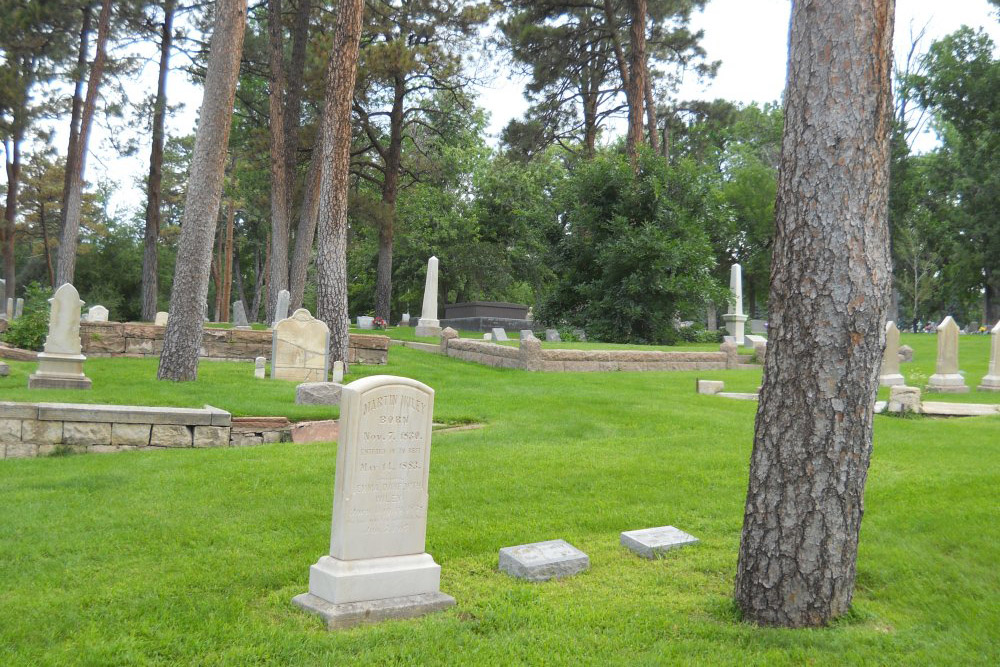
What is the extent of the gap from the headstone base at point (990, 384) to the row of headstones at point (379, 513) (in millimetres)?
14883

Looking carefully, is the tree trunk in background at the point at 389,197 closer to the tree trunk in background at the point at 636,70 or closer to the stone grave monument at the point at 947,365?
the tree trunk in background at the point at 636,70

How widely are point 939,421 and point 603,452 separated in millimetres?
5609

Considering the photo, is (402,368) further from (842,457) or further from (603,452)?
(842,457)

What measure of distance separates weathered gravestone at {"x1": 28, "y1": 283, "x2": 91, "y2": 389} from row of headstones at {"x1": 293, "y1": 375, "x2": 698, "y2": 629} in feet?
26.0

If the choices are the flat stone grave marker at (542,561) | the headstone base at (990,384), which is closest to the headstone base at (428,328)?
the headstone base at (990,384)

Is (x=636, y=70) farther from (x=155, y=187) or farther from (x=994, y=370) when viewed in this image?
(x=155, y=187)

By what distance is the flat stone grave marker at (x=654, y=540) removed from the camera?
16.9ft

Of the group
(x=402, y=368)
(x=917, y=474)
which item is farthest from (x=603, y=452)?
(x=402, y=368)

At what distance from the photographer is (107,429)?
7.87 metres

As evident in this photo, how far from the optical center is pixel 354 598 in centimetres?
416

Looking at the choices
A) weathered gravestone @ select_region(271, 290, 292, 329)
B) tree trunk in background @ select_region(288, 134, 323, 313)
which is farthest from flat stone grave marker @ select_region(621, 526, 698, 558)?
tree trunk in background @ select_region(288, 134, 323, 313)

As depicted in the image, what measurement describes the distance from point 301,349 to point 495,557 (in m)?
8.76

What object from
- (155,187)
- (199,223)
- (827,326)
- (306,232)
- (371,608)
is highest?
(155,187)

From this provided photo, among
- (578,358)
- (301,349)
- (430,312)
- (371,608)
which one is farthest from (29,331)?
(371,608)
